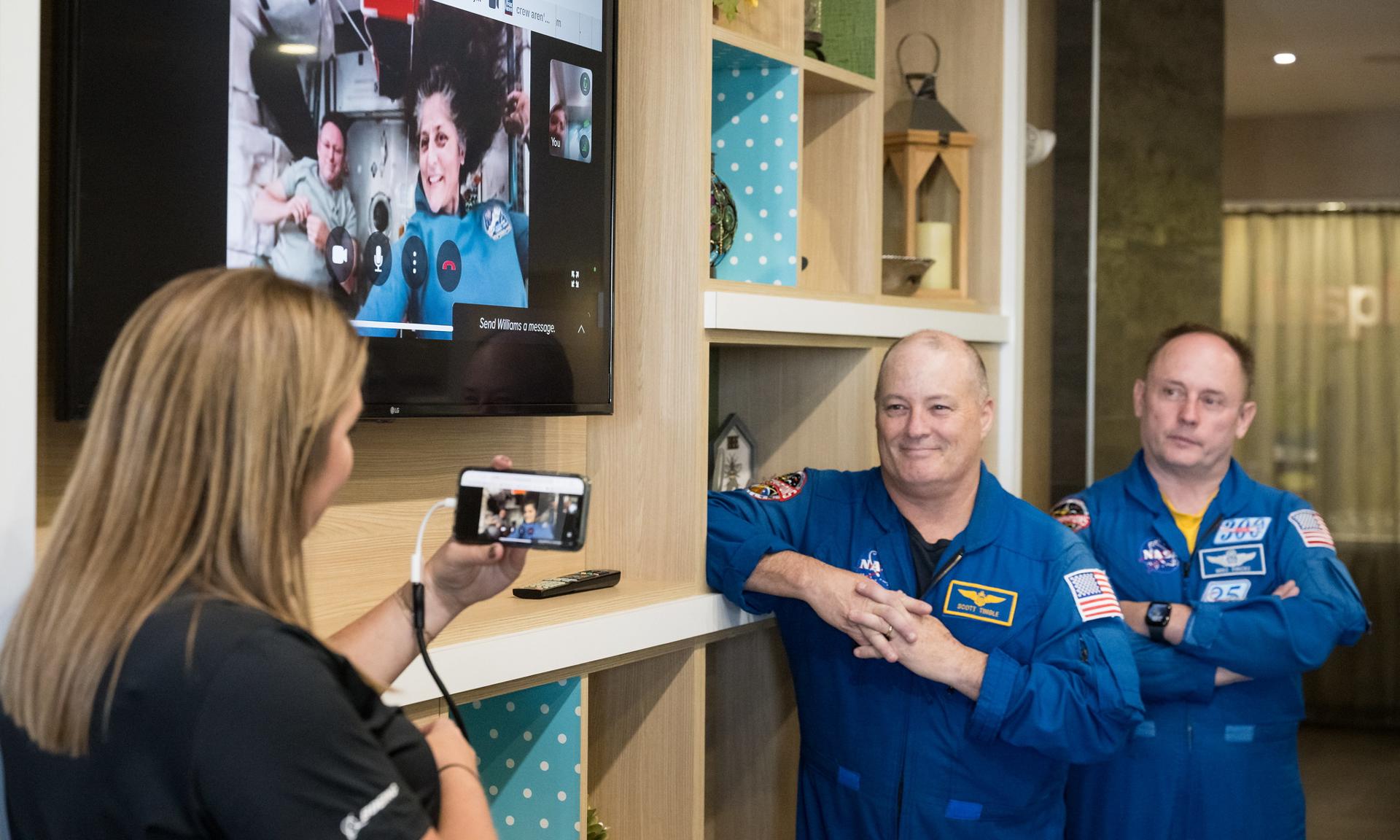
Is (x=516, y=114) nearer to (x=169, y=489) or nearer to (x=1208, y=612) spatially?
(x=169, y=489)

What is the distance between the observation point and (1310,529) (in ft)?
8.05

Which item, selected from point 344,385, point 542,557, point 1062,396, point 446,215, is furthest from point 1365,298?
point 344,385

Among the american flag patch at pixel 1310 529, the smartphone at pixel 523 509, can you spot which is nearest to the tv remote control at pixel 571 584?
the smartphone at pixel 523 509

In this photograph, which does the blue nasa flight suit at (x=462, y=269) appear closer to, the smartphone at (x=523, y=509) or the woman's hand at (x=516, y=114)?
the woman's hand at (x=516, y=114)

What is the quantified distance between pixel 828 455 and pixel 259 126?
1443mm

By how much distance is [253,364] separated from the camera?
90 centimetres

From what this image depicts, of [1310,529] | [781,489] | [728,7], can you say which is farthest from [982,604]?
[728,7]

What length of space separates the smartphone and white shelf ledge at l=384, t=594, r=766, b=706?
0.77ft

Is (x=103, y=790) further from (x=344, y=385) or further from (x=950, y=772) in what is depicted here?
(x=950, y=772)

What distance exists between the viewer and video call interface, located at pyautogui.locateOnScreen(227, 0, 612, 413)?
156 cm

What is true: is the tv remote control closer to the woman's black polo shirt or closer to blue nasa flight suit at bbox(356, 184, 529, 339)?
blue nasa flight suit at bbox(356, 184, 529, 339)

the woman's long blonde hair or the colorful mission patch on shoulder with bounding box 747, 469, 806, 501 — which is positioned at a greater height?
the woman's long blonde hair

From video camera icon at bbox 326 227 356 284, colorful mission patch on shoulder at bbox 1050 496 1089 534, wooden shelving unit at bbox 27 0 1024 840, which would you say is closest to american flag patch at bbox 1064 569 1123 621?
colorful mission patch on shoulder at bbox 1050 496 1089 534

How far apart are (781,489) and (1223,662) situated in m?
0.87
